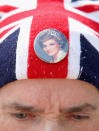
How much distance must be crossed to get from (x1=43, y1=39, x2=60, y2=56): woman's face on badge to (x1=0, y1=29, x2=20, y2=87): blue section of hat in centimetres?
12

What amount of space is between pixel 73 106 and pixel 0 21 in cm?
55

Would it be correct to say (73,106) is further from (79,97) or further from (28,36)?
(28,36)

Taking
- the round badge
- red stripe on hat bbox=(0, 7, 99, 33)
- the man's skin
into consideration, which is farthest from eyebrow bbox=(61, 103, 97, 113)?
red stripe on hat bbox=(0, 7, 99, 33)

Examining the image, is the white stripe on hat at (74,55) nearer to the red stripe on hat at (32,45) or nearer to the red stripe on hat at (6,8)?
the red stripe on hat at (32,45)

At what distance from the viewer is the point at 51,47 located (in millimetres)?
1471

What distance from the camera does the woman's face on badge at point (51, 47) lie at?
1472 millimetres

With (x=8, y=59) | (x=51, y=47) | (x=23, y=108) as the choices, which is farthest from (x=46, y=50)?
(x=23, y=108)

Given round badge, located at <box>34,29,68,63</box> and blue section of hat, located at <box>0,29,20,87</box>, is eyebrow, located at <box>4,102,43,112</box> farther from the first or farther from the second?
round badge, located at <box>34,29,68,63</box>

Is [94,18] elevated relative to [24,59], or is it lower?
elevated

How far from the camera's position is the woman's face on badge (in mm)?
1472

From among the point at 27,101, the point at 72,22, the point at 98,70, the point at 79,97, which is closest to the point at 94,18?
the point at 72,22

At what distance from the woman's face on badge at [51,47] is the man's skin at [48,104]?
119 mm

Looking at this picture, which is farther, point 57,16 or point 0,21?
point 0,21

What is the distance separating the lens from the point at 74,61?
58.3 inches
